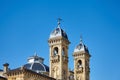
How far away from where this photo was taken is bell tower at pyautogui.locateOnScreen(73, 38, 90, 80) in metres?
95.2

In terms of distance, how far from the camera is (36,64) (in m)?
87.0

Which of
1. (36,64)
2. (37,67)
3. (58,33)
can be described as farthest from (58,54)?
(36,64)

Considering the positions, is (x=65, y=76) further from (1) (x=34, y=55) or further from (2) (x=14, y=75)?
(2) (x=14, y=75)

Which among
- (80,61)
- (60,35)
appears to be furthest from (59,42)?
(80,61)

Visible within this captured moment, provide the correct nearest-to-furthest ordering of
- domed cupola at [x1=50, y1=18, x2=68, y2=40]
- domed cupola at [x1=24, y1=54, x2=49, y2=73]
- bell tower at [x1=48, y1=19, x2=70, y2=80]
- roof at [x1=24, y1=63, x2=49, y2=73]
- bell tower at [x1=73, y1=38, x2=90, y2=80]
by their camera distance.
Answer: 1. bell tower at [x1=48, y1=19, x2=70, y2=80]
2. domed cupola at [x1=50, y1=18, x2=68, y2=40]
3. roof at [x1=24, y1=63, x2=49, y2=73]
4. domed cupola at [x1=24, y1=54, x2=49, y2=73]
5. bell tower at [x1=73, y1=38, x2=90, y2=80]

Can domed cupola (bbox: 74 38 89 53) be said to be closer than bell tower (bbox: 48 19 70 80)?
No

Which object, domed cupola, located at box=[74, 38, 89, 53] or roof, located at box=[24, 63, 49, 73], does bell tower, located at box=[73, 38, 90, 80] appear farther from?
roof, located at box=[24, 63, 49, 73]

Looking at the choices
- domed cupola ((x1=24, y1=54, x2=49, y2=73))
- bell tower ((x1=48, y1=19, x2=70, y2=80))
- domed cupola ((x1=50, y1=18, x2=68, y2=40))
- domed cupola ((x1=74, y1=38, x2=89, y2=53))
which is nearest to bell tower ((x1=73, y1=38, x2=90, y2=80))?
domed cupola ((x1=74, y1=38, x2=89, y2=53))

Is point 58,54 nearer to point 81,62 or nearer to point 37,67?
point 37,67

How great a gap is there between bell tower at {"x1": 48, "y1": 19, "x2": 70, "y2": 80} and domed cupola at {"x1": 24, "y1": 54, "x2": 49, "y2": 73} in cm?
472

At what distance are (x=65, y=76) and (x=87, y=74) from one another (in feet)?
50.4

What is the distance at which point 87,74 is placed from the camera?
3807 inches

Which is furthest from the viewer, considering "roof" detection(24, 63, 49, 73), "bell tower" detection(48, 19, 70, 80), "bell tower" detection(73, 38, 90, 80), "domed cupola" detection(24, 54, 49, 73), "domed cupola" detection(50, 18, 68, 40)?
"bell tower" detection(73, 38, 90, 80)

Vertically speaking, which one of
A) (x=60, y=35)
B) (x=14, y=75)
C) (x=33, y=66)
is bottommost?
(x=14, y=75)
